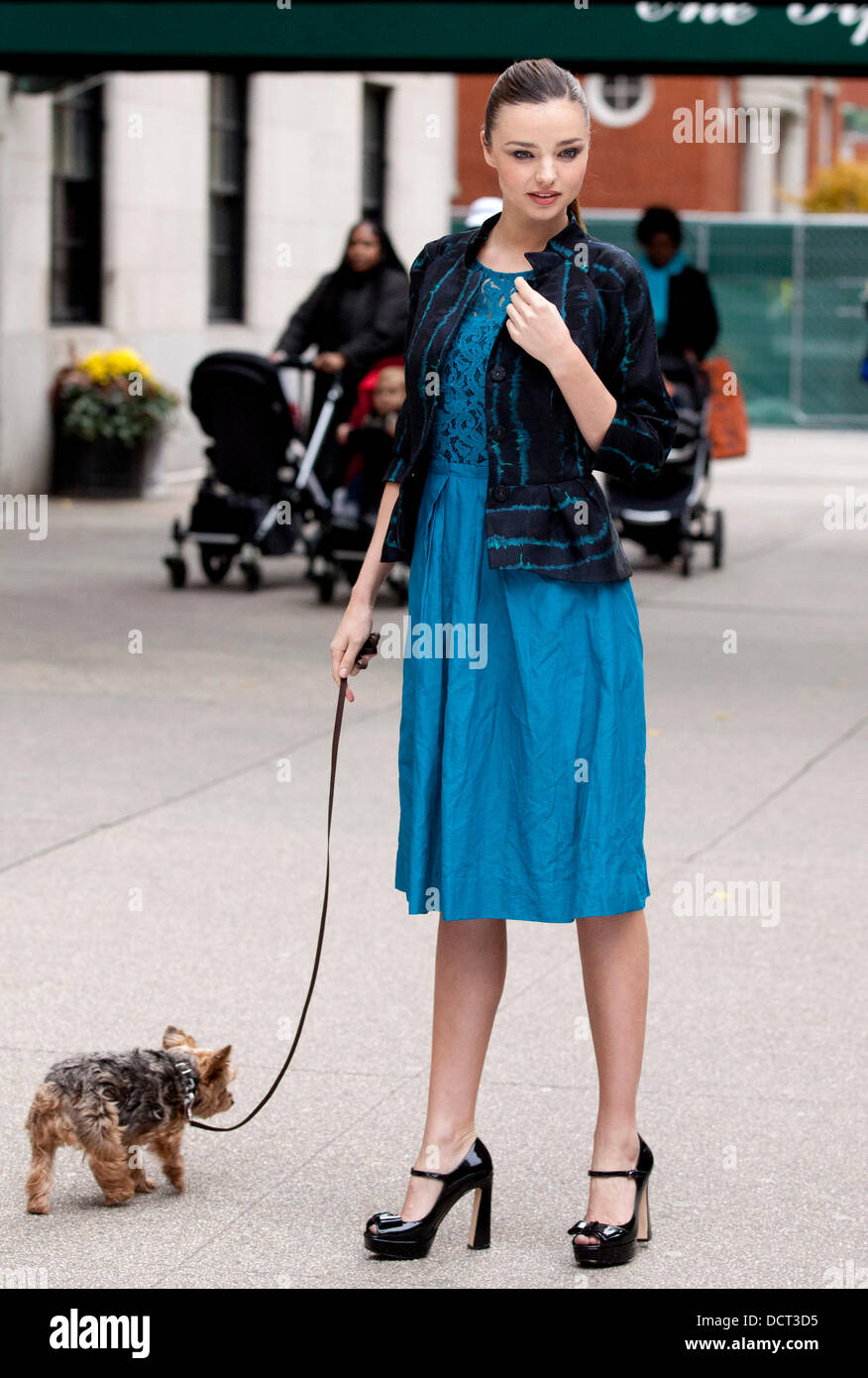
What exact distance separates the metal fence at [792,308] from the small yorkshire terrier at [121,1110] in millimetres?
24695

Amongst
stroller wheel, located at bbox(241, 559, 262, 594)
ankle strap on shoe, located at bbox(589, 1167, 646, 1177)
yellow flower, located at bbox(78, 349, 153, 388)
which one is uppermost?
yellow flower, located at bbox(78, 349, 153, 388)

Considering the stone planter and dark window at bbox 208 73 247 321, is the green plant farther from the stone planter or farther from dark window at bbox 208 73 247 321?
dark window at bbox 208 73 247 321

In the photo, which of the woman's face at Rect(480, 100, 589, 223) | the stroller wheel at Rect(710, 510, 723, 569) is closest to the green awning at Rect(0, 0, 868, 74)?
the stroller wheel at Rect(710, 510, 723, 569)

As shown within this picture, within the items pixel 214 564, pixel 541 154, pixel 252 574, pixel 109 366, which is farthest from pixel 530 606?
pixel 109 366

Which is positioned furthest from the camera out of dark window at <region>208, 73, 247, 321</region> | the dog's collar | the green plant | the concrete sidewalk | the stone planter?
dark window at <region>208, 73, 247, 321</region>

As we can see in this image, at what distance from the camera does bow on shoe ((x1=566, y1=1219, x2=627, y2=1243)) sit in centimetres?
358

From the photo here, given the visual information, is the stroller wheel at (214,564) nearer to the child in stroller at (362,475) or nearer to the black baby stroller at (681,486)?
the child in stroller at (362,475)

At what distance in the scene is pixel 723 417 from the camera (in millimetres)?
13461

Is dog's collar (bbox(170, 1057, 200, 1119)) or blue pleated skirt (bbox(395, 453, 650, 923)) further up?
blue pleated skirt (bbox(395, 453, 650, 923))

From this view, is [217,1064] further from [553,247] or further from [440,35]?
[440,35]

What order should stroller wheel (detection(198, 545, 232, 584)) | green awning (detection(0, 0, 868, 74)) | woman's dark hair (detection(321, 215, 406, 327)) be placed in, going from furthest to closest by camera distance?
stroller wheel (detection(198, 545, 232, 584)) < woman's dark hair (detection(321, 215, 406, 327)) < green awning (detection(0, 0, 868, 74))

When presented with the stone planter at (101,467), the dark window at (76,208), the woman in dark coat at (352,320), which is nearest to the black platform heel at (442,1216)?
the woman in dark coat at (352,320)

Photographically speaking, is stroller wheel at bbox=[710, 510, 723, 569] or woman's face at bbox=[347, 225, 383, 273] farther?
stroller wheel at bbox=[710, 510, 723, 569]

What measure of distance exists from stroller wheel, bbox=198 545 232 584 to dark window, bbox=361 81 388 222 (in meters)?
12.3
